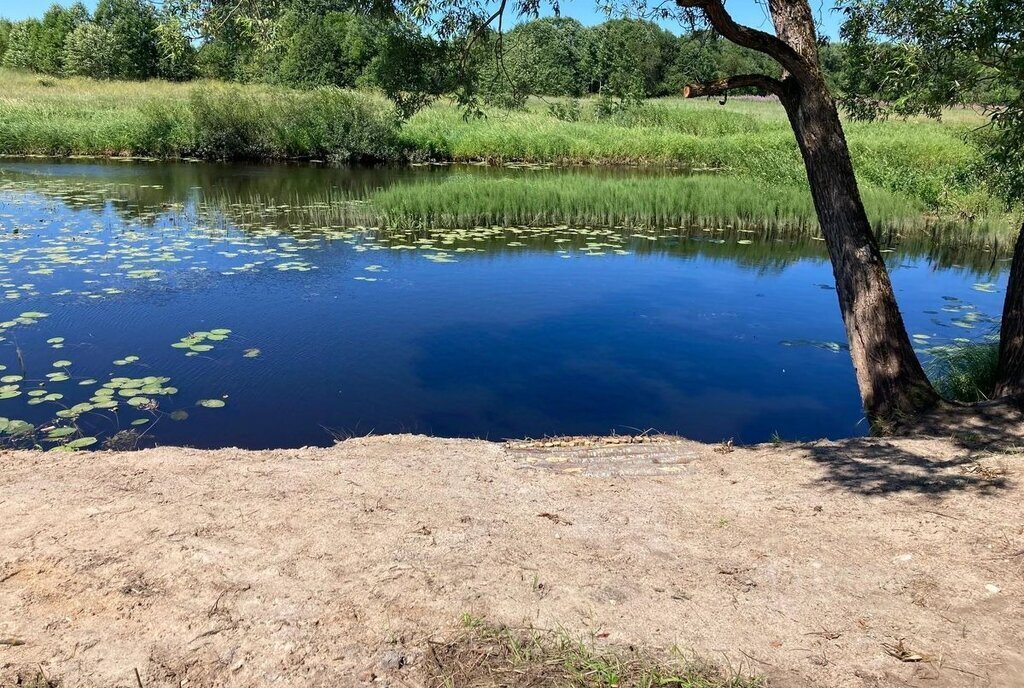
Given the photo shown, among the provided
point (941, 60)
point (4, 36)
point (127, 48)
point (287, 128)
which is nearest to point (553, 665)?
point (941, 60)

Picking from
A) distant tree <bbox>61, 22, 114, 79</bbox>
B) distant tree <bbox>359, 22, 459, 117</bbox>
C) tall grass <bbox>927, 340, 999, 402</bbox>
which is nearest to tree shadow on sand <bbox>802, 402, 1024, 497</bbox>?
tall grass <bbox>927, 340, 999, 402</bbox>

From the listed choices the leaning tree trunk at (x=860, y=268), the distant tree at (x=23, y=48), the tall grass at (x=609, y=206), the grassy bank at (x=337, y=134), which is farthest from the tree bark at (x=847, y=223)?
the distant tree at (x=23, y=48)

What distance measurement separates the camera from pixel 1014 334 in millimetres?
5270

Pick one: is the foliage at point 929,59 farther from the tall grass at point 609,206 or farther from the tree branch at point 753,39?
the tall grass at point 609,206

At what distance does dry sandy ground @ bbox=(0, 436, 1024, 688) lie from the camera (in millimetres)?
2498

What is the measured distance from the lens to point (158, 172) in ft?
74.2

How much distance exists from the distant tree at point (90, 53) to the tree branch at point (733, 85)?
4526 centimetres

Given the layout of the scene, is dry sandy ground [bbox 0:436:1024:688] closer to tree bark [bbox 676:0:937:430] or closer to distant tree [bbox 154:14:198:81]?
tree bark [bbox 676:0:937:430]

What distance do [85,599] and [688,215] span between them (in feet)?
47.5

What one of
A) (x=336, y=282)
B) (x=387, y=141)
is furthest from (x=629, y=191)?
(x=387, y=141)

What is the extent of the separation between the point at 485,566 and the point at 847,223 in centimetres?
A: 385

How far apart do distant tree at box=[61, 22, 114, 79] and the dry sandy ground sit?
4594cm

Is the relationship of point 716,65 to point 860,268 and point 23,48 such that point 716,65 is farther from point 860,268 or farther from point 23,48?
point 23,48

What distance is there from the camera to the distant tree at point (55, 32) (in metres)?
48.5
